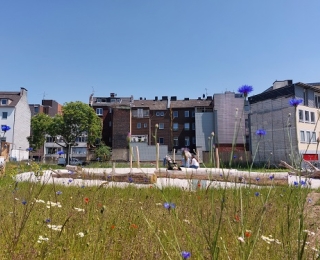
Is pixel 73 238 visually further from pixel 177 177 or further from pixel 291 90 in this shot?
pixel 291 90

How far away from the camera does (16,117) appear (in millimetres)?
50375

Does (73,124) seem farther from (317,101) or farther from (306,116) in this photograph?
(317,101)

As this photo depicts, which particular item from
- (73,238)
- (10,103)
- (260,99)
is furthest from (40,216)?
(10,103)

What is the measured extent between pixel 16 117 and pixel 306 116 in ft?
150

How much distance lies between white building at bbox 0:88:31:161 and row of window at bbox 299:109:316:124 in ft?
138

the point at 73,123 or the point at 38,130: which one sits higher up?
the point at 73,123

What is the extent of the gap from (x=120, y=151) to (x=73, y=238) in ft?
160

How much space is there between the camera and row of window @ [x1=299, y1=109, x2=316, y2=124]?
107 ft

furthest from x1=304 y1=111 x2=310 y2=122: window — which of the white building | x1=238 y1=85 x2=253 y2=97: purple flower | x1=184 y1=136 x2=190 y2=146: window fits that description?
the white building

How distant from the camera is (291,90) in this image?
33.2m

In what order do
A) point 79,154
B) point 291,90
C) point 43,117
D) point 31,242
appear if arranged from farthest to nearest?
point 79,154
point 43,117
point 291,90
point 31,242

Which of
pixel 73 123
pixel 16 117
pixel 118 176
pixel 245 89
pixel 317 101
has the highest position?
pixel 317 101

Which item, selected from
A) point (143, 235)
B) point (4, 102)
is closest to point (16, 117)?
point (4, 102)

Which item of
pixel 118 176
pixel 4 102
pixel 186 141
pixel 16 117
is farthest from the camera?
pixel 186 141
